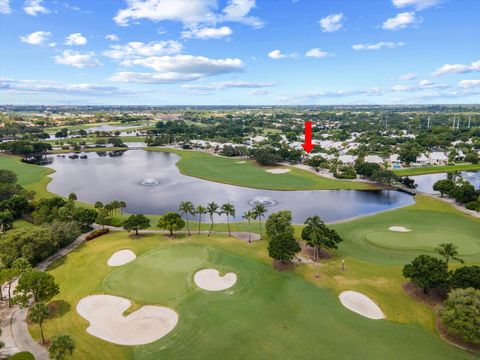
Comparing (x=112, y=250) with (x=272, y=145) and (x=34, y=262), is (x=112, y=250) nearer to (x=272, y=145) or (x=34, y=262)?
(x=34, y=262)

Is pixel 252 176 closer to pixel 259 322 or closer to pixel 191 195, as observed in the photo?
pixel 191 195

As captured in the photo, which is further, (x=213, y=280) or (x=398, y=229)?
(x=398, y=229)

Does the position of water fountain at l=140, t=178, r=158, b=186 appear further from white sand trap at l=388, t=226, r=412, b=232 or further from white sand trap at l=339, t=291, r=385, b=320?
white sand trap at l=339, t=291, r=385, b=320

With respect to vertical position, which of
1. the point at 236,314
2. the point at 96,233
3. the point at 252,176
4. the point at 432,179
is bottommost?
the point at 236,314

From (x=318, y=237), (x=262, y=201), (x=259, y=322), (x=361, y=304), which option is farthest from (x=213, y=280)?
(x=262, y=201)

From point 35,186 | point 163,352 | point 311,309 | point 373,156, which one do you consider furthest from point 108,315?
point 373,156

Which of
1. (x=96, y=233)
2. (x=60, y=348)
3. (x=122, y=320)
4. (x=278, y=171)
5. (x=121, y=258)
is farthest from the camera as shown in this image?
(x=278, y=171)
